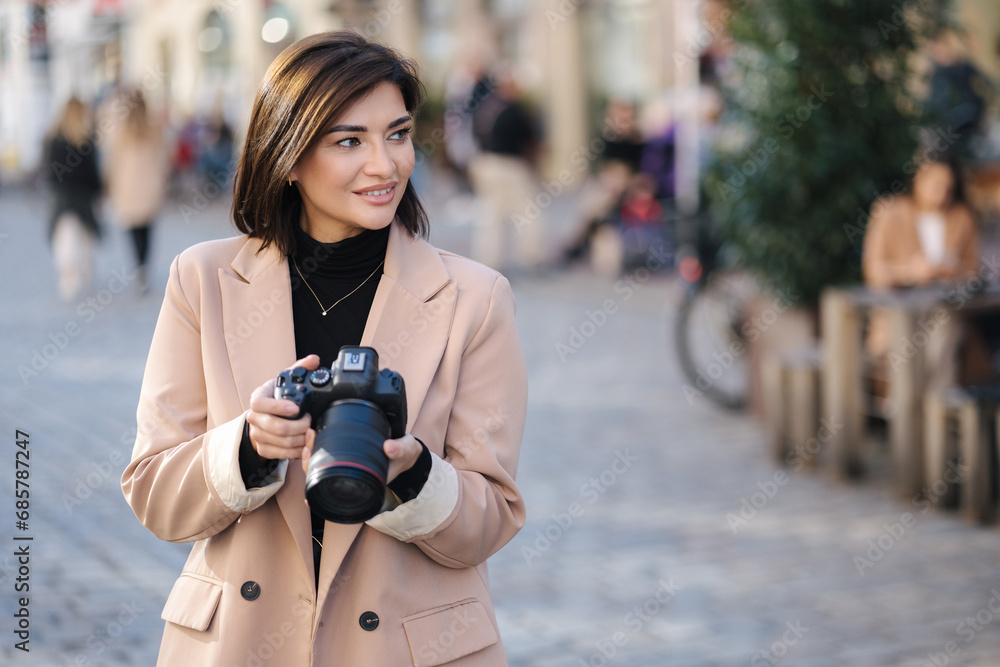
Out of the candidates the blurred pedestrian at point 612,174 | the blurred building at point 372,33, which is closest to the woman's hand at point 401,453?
the blurred building at point 372,33

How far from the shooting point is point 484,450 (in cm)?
207

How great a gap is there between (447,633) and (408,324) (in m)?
0.55

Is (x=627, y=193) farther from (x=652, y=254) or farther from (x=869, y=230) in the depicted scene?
(x=869, y=230)

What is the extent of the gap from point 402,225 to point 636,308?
1010cm

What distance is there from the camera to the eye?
211cm

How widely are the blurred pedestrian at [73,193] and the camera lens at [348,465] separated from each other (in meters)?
11.3

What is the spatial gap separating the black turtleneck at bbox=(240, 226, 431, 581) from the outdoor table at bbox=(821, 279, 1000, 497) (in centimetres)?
465

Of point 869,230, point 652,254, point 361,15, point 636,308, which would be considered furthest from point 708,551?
point 361,15

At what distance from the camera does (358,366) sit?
1.77 metres

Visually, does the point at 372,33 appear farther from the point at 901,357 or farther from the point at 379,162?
the point at 379,162

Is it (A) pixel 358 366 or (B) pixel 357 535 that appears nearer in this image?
(A) pixel 358 366

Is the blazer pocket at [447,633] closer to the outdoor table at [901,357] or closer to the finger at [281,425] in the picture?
the finger at [281,425]

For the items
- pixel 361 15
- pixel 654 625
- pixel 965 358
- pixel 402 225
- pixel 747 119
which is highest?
pixel 361 15

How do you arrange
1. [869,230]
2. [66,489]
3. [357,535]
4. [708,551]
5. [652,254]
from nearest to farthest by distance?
1. [357,535]
2. [708,551]
3. [66,489]
4. [869,230]
5. [652,254]
